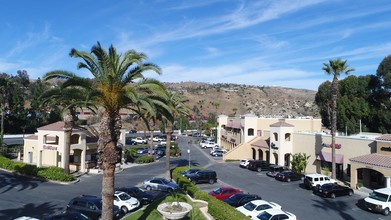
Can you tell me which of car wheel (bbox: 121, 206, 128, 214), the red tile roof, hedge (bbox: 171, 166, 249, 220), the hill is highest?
the hill

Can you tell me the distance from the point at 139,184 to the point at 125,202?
11.1m

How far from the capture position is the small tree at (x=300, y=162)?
42250 mm

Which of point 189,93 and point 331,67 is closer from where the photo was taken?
point 331,67

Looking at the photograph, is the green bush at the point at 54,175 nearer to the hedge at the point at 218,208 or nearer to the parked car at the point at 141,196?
the parked car at the point at 141,196

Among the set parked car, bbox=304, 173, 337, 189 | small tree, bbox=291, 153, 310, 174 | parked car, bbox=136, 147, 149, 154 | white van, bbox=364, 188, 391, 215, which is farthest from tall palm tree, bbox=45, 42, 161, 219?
parked car, bbox=136, 147, 149, 154

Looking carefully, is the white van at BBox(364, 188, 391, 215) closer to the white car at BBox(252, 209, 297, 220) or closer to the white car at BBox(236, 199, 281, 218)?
the white car at BBox(236, 199, 281, 218)

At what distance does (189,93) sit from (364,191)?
155m

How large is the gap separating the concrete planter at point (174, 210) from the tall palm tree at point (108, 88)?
400cm

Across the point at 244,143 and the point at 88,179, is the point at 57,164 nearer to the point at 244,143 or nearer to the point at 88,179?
the point at 88,179

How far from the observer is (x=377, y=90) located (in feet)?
A: 199

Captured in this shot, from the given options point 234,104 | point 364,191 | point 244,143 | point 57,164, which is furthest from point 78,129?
point 234,104

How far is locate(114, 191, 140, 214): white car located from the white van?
17.0m

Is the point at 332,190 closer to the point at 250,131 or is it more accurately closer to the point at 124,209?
the point at 124,209

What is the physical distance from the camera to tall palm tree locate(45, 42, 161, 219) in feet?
50.5
